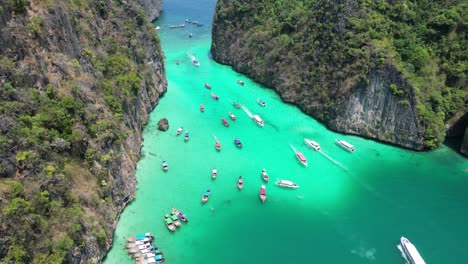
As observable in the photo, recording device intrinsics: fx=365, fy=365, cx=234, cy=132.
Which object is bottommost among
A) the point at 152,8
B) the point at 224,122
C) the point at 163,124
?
the point at 152,8

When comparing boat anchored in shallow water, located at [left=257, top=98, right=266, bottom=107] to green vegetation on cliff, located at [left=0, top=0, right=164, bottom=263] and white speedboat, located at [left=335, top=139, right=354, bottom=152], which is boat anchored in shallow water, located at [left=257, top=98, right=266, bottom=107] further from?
green vegetation on cliff, located at [left=0, top=0, right=164, bottom=263]

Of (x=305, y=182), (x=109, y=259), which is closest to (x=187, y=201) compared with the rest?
(x=109, y=259)

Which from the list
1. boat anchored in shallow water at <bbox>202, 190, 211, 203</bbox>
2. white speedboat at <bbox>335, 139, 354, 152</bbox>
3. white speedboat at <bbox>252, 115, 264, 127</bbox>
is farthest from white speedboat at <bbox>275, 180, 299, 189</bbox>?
white speedboat at <bbox>252, 115, 264, 127</bbox>

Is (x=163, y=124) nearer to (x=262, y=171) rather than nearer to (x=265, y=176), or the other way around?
(x=262, y=171)

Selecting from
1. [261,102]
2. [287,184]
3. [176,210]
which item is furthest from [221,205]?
[261,102]

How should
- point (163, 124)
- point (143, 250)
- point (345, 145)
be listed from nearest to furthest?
point (143, 250), point (345, 145), point (163, 124)

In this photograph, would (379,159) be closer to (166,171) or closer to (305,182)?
(305,182)

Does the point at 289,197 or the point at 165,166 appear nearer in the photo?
the point at 289,197
